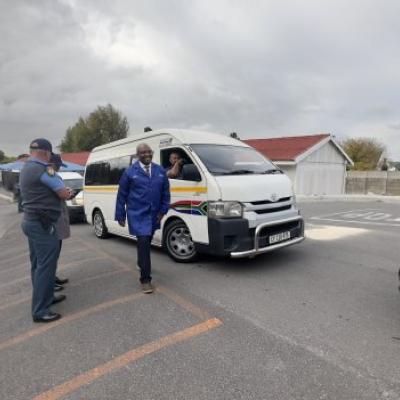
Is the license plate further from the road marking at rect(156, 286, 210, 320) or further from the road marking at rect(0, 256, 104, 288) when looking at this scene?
the road marking at rect(0, 256, 104, 288)

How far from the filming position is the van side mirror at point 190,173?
5096mm

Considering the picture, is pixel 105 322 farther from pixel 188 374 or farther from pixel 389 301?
pixel 389 301

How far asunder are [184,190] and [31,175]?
233 centimetres

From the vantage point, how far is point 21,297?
14.8 ft

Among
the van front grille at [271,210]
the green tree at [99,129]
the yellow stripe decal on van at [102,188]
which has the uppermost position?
the green tree at [99,129]

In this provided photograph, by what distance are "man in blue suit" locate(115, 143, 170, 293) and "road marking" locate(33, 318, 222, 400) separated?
1159mm

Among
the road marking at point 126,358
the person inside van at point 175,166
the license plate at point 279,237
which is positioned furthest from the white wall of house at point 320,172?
the road marking at point 126,358

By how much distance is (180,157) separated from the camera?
5.53 meters

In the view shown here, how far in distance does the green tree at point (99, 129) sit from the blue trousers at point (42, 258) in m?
52.6

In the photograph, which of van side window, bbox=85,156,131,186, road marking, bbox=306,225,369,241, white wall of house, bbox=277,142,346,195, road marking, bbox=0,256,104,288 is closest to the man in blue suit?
road marking, bbox=0,256,104,288

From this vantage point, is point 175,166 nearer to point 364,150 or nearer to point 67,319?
point 67,319

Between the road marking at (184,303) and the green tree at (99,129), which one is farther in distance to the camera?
the green tree at (99,129)

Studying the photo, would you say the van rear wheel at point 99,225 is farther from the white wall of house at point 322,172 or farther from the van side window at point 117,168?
Result: the white wall of house at point 322,172

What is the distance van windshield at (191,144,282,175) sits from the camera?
205 inches
